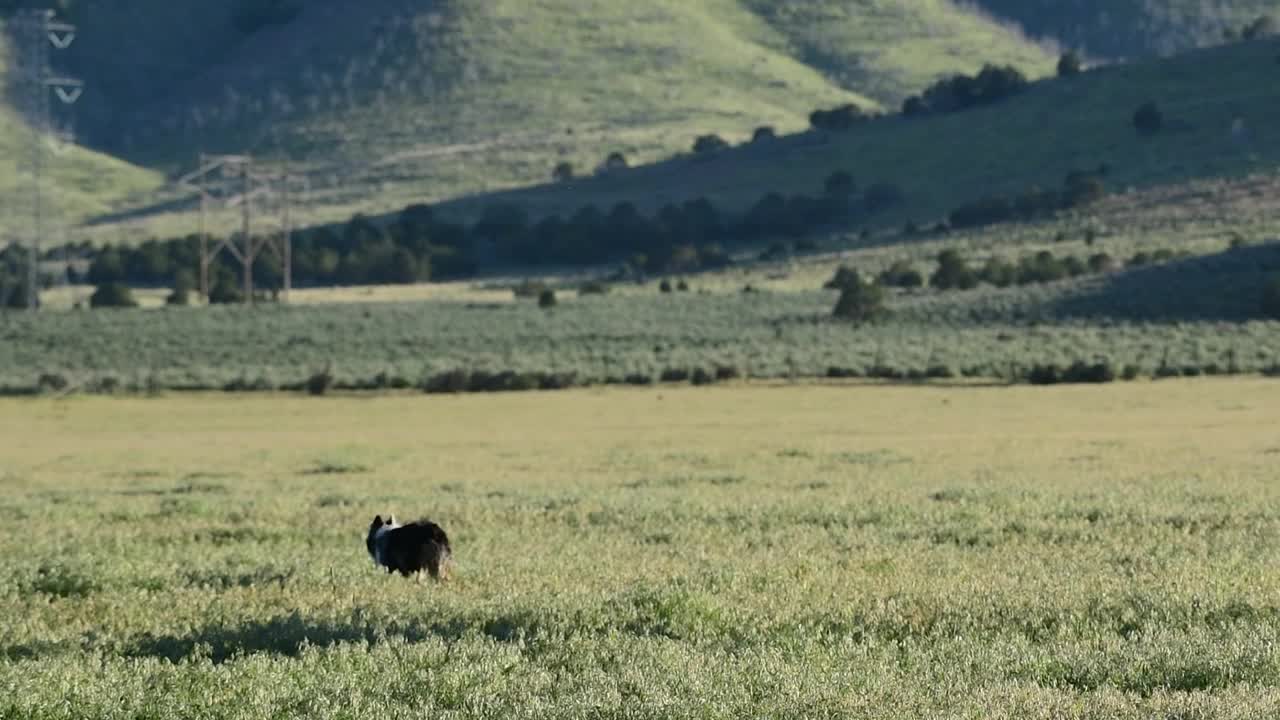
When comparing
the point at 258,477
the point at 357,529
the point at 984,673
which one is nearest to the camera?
the point at 984,673

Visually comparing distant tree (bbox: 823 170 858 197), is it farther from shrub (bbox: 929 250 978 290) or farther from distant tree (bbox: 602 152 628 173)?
shrub (bbox: 929 250 978 290)

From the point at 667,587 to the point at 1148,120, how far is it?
12386 cm

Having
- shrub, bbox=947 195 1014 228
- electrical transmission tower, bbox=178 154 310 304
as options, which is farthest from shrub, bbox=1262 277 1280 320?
electrical transmission tower, bbox=178 154 310 304

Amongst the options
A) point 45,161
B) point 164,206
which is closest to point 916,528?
point 164,206

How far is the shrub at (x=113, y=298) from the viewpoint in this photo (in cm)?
10400

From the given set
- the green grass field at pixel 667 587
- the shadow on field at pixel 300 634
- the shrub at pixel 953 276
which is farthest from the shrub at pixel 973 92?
the shadow on field at pixel 300 634

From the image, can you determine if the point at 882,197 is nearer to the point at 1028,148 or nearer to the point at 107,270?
the point at 1028,148

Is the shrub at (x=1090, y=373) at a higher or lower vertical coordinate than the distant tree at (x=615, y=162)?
lower

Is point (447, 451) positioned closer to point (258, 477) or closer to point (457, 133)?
point (258, 477)

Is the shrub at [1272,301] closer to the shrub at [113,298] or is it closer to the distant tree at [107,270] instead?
the shrub at [113,298]

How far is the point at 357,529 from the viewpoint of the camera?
2116cm

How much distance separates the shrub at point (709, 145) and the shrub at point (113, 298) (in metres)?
59.1

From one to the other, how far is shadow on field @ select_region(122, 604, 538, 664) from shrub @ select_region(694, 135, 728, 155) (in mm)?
142925

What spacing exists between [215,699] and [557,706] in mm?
1718
